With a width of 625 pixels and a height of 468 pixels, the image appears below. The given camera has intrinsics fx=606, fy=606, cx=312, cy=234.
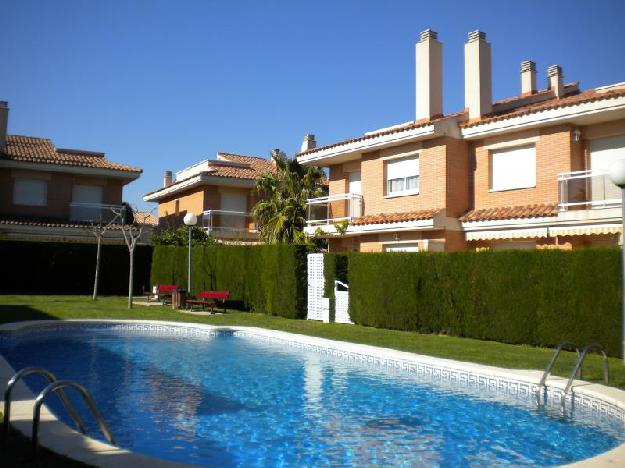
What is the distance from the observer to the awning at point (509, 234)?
2153 centimetres

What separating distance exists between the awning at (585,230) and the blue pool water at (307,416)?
9.96 metres

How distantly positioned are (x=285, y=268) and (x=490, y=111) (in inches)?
441

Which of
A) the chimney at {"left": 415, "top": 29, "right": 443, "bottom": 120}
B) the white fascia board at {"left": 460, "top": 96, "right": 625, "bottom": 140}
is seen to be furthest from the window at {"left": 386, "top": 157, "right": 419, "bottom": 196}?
the white fascia board at {"left": 460, "top": 96, "right": 625, "bottom": 140}

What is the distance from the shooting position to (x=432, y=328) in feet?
64.8

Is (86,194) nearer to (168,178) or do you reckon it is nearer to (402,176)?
(168,178)

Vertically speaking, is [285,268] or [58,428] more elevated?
[285,268]

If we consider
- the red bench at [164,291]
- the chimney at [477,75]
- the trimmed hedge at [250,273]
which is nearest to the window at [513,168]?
the chimney at [477,75]

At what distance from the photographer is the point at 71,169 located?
130 feet

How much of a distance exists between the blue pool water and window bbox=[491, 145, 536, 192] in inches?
474

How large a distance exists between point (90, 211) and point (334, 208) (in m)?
19.1

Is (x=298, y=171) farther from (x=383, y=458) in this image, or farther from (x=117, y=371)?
(x=383, y=458)

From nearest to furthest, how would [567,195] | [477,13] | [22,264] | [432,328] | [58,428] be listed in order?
[58,428] < [432,328] < [567,195] < [477,13] < [22,264]

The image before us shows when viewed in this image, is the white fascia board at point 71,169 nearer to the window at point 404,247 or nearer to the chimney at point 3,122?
the chimney at point 3,122

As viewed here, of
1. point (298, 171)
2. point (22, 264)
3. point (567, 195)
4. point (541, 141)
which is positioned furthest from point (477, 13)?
point (22, 264)
